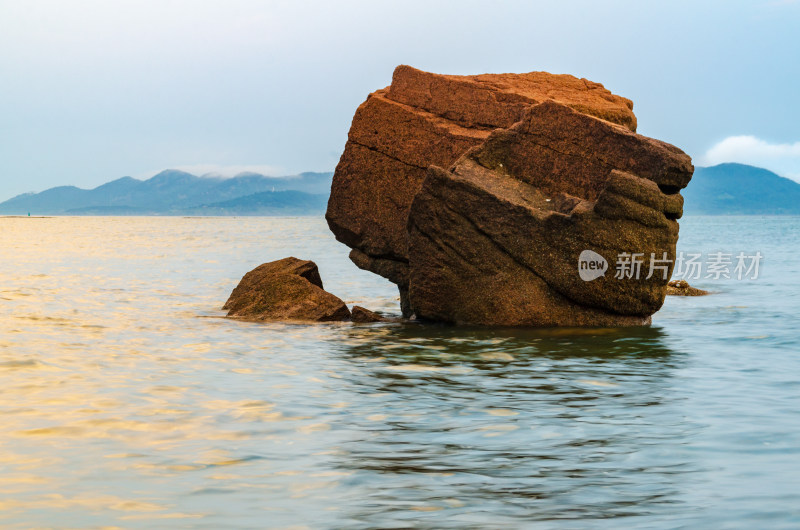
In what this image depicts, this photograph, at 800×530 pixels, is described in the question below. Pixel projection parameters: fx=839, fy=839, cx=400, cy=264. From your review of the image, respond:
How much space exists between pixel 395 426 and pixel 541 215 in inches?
287

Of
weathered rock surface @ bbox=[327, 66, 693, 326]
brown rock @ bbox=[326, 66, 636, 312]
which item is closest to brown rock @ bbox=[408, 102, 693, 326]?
weathered rock surface @ bbox=[327, 66, 693, 326]

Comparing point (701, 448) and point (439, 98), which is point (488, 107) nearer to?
point (439, 98)

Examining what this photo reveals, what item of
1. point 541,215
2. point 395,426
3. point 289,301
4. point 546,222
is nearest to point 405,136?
point 541,215

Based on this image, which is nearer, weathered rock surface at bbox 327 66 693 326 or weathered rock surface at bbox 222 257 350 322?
weathered rock surface at bbox 327 66 693 326

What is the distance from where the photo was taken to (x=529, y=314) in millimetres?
15539

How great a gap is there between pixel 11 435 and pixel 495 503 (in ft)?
16.3

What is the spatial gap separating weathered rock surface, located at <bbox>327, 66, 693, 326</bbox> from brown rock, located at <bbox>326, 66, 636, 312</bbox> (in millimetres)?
65

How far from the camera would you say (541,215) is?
15.1m

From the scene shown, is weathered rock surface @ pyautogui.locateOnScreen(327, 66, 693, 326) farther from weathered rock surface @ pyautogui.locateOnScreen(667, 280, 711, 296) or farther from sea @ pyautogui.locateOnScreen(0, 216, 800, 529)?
weathered rock surface @ pyautogui.locateOnScreen(667, 280, 711, 296)

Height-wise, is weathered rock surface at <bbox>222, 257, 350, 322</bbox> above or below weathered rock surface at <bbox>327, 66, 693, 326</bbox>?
below

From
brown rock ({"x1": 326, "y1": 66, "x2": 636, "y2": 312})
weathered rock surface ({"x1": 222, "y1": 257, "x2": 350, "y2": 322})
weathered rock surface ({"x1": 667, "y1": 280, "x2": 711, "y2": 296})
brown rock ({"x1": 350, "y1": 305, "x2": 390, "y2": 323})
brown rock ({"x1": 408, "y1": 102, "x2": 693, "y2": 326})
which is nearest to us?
brown rock ({"x1": 408, "y1": 102, "x2": 693, "y2": 326})

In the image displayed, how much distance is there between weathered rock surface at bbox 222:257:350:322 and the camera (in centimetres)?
1797

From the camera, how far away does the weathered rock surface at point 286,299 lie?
1797cm

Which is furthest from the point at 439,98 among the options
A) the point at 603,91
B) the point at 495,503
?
the point at 495,503
